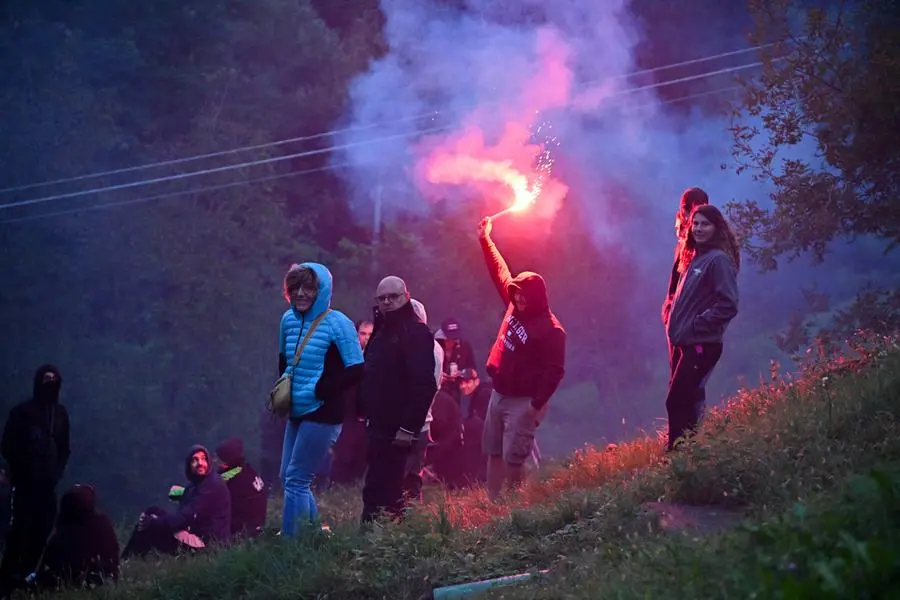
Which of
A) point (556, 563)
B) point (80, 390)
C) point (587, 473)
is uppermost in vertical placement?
point (80, 390)

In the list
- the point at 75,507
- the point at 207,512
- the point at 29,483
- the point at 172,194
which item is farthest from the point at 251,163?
the point at 75,507

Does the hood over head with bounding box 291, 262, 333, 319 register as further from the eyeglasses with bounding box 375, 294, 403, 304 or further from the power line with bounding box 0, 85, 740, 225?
the power line with bounding box 0, 85, 740, 225

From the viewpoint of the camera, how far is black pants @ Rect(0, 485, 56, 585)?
8.84 m

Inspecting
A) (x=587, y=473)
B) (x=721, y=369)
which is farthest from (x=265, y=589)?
(x=721, y=369)

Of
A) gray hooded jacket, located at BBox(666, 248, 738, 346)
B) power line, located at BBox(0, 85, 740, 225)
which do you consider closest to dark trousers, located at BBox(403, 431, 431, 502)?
gray hooded jacket, located at BBox(666, 248, 738, 346)

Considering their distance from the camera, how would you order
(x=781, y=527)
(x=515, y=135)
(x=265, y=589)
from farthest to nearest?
(x=515, y=135), (x=265, y=589), (x=781, y=527)

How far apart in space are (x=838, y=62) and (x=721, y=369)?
15.1 m

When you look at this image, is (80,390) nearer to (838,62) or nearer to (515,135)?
(515,135)

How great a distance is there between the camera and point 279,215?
20016 millimetres

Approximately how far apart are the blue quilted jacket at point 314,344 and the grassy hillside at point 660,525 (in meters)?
0.93

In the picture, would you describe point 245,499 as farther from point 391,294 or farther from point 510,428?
point 391,294

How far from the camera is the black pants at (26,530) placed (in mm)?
8836

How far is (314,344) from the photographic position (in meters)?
7.36

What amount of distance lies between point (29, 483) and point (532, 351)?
4.36m
